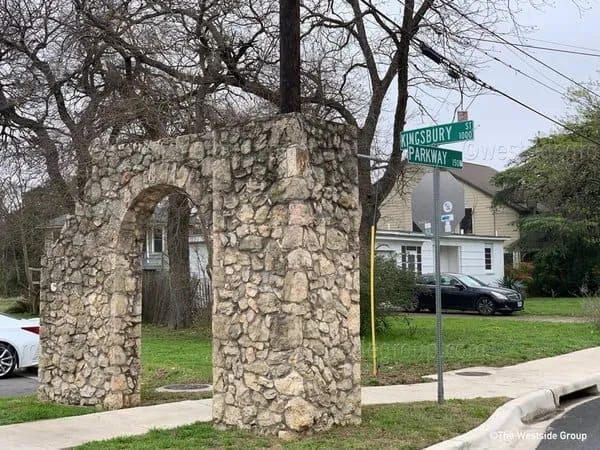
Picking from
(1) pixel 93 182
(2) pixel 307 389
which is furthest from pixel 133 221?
(2) pixel 307 389

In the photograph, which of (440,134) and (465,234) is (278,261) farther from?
(465,234)

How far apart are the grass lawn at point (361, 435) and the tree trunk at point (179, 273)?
1324 cm

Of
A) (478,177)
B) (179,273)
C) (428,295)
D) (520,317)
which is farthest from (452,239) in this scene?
(179,273)

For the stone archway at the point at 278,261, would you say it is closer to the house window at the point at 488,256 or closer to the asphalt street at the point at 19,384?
the asphalt street at the point at 19,384

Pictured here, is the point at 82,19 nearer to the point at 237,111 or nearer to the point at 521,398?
the point at 237,111

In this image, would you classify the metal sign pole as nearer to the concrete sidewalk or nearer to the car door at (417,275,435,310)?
the concrete sidewalk

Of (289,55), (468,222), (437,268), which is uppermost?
(468,222)

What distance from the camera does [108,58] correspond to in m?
20.0

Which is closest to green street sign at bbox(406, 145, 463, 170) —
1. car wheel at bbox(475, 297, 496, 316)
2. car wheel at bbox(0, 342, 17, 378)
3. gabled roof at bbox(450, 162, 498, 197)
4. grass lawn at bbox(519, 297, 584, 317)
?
car wheel at bbox(0, 342, 17, 378)

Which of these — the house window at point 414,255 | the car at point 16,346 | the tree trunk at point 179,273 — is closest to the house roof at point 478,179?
the house window at point 414,255

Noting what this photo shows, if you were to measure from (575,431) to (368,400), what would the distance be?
2.56m

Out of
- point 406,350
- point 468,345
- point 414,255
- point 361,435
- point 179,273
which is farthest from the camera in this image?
point 414,255

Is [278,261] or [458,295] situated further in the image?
[458,295]

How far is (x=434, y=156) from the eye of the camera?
9.19m
